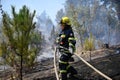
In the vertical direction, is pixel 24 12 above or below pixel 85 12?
below

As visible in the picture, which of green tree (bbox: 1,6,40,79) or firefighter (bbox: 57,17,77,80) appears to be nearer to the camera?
firefighter (bbox: 57,17,77,80)

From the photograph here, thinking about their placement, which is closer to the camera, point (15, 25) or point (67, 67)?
point (67, 67)

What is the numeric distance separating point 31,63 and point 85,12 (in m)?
37.0

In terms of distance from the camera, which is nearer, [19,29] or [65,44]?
[65,44]

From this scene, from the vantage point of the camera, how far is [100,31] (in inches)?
2431

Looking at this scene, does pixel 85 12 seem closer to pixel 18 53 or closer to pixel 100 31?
pixel 100 31

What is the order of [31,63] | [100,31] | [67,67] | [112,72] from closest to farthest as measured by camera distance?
[67,67], [112,72], [31,63], [100,31]

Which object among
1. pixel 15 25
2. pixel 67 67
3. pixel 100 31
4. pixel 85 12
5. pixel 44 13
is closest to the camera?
pixel 67 67

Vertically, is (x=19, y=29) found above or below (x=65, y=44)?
above

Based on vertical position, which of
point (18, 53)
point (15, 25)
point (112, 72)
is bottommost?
point (112, 72)

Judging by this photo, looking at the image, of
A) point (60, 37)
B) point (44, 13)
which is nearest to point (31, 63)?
point (60, 37)

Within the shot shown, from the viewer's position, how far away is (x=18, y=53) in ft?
36.4

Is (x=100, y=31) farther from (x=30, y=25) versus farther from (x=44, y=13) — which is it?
(x=44, y=13)

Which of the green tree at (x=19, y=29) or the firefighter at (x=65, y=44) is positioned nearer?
the firefighter at (x=65, y=44)
